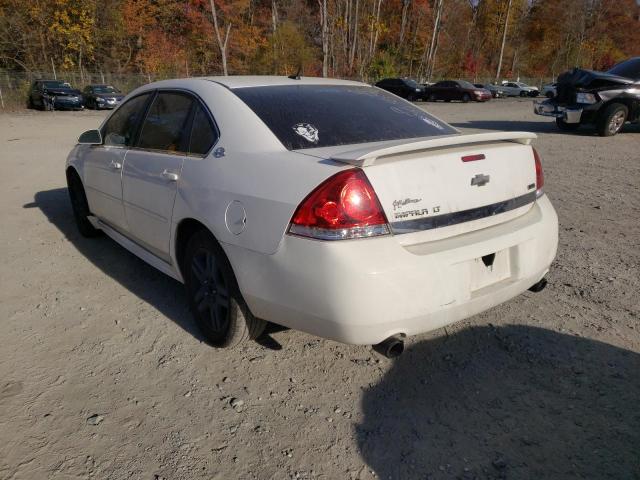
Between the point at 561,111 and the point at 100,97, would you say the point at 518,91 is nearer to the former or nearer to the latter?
the point at 561,111

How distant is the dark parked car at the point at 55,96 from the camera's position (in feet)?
79.4

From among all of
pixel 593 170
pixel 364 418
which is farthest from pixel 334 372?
pixel 593 170

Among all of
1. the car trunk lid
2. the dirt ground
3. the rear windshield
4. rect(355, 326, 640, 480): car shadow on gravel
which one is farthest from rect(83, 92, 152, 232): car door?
rect(355, 326, 640, 480): car shadow on gravel

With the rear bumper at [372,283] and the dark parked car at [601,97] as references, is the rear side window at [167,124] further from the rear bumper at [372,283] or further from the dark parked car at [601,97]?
the dark parked car at [601,97]

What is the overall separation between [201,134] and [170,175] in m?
0.32

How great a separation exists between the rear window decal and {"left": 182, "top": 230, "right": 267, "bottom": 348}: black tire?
0.75 m

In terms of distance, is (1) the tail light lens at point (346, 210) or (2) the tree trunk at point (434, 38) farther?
(2) the tree trunk at point (434, 38)

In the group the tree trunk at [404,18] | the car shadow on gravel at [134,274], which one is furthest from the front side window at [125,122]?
the tree trunk at [404,18]

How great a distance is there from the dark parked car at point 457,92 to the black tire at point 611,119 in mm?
21216

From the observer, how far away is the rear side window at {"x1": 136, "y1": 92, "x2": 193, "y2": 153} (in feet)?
10.0

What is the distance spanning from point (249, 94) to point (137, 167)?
1.04m

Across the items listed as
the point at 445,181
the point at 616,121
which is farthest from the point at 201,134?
the point at 616,121

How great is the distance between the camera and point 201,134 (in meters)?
2.85

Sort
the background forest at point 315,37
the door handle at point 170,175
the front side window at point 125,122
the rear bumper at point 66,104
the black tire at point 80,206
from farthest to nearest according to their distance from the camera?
the background forest at point 315,37, the rear bumper at point 66,104, the black tire at point 80,206, the front side window at point 125,122, the door handle at point 170,175
